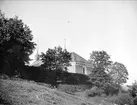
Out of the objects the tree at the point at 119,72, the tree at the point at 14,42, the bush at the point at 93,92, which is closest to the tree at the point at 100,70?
the bush at the point at 93,92

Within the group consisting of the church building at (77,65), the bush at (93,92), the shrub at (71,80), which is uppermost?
the church building at (77,65)

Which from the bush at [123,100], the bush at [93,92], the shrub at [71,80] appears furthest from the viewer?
the shrub at [71,80]

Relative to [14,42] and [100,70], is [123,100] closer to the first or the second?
[100,70]

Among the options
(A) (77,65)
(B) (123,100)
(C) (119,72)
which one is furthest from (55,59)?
(C) (119,72)

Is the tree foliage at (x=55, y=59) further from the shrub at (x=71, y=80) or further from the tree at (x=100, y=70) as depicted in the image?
the tree at (x=100, y=70)

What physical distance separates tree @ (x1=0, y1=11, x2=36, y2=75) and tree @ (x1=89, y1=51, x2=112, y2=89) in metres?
15.2

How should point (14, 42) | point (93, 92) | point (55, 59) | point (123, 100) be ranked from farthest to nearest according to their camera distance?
1. point (55, 59)
2. point (93, 92)
3. point (14, 42)
4. point (123, 100)

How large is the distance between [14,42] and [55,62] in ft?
27.9

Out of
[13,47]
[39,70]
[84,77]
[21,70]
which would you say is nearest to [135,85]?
[84,77]

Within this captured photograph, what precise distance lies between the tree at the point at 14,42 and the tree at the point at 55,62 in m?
3.83

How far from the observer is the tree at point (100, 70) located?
32669 mm

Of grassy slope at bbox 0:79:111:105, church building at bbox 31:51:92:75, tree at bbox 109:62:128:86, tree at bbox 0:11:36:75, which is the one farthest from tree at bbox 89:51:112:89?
grassy slope at bbox 0:79:111:105

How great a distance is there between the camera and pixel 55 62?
29.4m

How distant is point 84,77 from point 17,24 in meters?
20.0
